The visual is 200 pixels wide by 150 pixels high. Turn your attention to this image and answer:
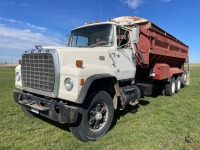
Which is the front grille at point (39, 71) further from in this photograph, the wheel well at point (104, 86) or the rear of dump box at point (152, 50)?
the rear of dump box at point (152, 50)

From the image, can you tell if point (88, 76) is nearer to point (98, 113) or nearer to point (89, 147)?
point (98, 113)

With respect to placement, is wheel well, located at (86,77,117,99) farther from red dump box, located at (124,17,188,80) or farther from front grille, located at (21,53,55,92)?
red dump box, located at (124,17,188,80)

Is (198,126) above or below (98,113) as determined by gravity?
below

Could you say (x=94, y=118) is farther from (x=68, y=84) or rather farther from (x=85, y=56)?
(x=85, y=56)

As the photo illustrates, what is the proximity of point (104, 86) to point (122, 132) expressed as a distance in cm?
125

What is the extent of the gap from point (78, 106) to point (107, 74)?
3.69 ft

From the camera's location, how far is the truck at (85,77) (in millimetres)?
4398

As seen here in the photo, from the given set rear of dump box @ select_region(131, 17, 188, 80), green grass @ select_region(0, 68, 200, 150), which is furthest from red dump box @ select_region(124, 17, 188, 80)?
green grass @ select_region(0, 68, 200, 150)

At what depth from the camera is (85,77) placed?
4.47 metres

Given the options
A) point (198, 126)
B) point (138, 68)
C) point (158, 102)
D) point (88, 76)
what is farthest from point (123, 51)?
point (158, 102)

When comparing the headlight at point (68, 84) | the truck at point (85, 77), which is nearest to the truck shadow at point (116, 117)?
the truck at point (85, 77)

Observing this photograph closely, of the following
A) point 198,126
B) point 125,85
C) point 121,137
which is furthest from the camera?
point 125,85

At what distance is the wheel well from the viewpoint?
16.3 ft

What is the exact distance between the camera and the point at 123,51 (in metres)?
6.32
